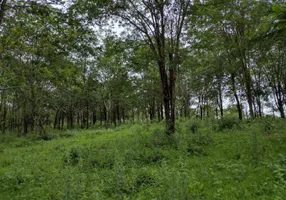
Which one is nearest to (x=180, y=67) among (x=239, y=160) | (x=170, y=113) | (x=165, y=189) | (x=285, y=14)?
(x=170, y=113)

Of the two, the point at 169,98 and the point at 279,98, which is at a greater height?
the point at 279,98

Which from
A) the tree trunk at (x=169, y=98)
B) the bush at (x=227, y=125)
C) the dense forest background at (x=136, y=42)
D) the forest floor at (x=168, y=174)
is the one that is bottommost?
the forest floor at (x=168, y=174)

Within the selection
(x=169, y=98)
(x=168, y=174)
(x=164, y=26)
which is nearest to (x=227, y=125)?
(x=169, y=98)

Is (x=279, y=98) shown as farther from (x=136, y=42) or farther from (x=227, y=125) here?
(x=136, y=42)

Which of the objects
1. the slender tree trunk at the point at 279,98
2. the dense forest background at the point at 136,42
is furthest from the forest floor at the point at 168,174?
the slender tree trunk at the point at 279,98

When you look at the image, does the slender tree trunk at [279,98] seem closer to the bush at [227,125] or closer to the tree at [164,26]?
the bush at [227,125]

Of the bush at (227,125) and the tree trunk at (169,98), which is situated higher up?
the tree trunk at (169,98)

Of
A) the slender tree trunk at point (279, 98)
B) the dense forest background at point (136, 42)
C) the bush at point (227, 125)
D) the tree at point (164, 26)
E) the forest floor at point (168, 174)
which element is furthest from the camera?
the slender tree trunk at point (279, 98)

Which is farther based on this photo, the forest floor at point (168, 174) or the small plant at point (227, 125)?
the small plant at point (227, 125)

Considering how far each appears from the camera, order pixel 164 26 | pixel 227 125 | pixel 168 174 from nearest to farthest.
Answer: pixel 168 174 < pixel 164 26 < pixel 227 125

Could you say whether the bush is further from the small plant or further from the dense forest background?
the dense forest background

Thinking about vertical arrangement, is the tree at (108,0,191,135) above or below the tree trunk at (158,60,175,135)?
above

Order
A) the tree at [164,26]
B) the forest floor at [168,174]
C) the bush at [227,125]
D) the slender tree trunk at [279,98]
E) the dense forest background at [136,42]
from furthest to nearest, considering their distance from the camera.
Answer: the slender tree trunk at [279,98]
the bush at [227,125]
the tree at [164,26]
the dense forest background at [136,42]
the forest floor at [168,174]


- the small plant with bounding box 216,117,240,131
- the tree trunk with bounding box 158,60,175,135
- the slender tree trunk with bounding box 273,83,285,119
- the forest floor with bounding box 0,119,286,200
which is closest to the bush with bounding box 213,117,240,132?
the small plant with bounding box 216,117,240,131
